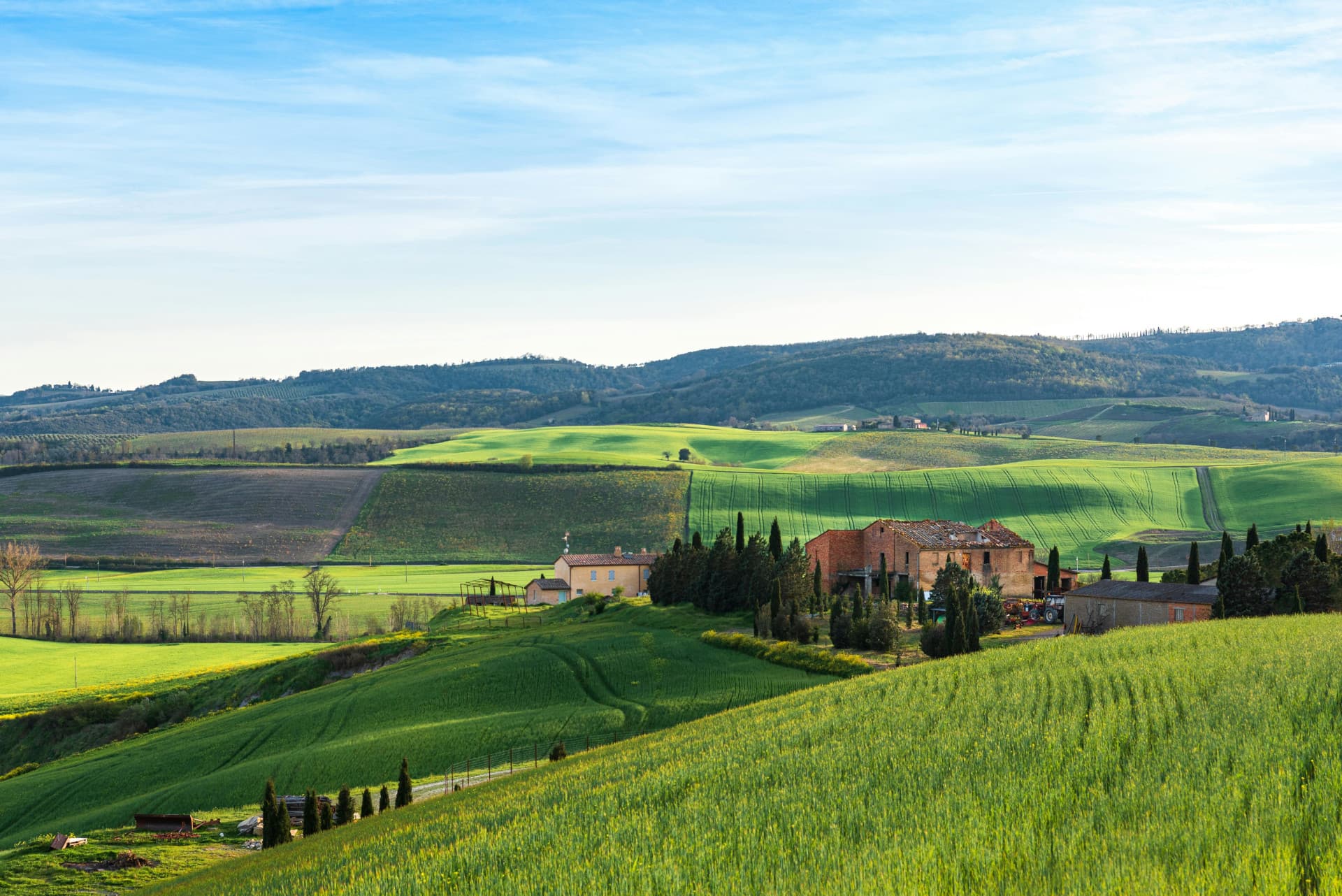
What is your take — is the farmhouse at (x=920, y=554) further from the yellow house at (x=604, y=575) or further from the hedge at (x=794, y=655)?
the yellow house at (x=604, y=575)

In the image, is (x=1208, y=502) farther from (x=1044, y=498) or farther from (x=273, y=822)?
(x=273, y=822)

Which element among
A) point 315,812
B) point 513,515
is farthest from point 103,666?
point 513,515

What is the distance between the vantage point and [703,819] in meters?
Answer: 19.9

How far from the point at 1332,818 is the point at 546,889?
10927 millimetres

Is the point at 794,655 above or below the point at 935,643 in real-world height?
below

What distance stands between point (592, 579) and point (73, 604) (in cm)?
4603

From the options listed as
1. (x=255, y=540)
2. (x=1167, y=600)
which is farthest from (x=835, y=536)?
(x=255, y=540)

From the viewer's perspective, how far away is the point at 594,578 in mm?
105062

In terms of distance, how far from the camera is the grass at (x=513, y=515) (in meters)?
139

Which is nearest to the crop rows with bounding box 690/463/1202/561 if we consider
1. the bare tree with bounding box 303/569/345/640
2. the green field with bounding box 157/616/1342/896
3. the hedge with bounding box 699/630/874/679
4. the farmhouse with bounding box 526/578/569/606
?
the farmhouse with bounding box 526/578/569/606

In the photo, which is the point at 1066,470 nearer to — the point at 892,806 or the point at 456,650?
the point at 456,650

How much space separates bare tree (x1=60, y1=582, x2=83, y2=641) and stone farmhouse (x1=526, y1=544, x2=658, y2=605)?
3963 centimetres

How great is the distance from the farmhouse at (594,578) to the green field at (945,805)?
71167mm

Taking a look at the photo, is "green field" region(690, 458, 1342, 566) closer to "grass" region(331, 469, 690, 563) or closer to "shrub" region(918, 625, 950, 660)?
"grass" region(331, 469, 690, 563)
